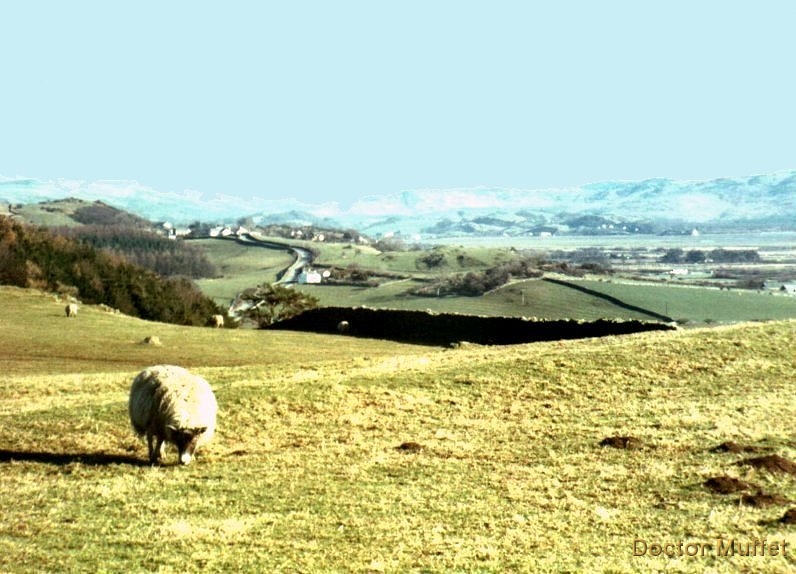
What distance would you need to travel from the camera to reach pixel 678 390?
94.0ft

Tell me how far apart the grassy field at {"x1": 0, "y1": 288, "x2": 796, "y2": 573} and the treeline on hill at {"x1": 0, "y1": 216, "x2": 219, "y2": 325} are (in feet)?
159

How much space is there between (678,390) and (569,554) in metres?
17.7

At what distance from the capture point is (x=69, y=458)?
18875 millimetres

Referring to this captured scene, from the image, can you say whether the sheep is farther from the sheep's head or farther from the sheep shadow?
the sheep shadow

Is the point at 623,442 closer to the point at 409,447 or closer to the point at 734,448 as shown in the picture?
the point at 734,448

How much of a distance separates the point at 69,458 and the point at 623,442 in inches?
523

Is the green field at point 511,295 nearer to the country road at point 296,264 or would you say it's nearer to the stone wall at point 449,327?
the country road at point 296,264

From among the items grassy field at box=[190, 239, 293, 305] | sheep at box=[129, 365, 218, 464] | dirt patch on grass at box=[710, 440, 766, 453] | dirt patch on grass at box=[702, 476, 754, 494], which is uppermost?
sheep at box=[129, 365, 218, 464]

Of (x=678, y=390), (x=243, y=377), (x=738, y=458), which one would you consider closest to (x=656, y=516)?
(x=738, y=458)

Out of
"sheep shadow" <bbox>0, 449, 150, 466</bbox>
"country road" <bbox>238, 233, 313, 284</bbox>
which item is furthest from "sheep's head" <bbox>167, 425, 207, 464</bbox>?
"country road" <bbox>238, 233, 313, 284</bbox>

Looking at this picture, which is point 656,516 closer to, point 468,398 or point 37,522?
point 37,522

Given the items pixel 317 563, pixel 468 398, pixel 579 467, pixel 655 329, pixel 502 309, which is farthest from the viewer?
pixel 502 309

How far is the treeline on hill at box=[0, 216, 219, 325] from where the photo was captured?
8156 centimetres

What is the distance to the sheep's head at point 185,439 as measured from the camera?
1836 centimetres
